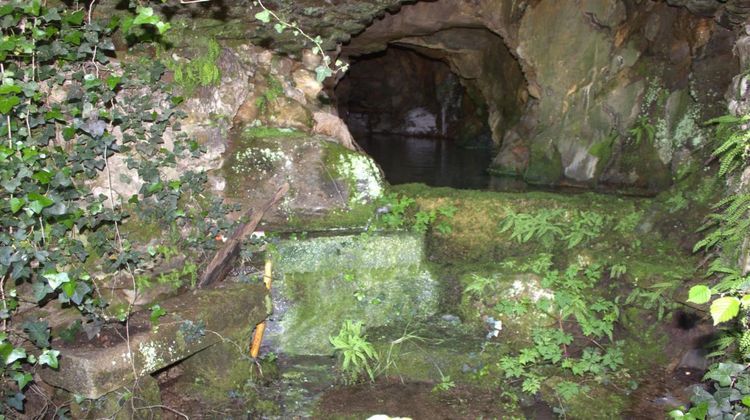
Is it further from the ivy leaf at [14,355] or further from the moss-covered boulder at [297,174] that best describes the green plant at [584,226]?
the ivy leaf at [14,355]

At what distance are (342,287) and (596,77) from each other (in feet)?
22.4

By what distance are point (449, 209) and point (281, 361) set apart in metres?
2.90

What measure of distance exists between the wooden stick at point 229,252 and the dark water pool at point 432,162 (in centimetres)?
360

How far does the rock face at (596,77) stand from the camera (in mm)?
8945

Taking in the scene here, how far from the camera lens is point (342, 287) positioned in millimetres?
6398

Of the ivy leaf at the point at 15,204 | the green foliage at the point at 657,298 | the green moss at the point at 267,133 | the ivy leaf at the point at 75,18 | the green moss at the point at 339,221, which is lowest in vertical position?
the green foliage at the point at 657,298

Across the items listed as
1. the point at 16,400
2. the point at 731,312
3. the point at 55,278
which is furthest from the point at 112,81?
the point at 731,312

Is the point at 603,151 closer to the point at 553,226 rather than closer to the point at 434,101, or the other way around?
the point at 553,226

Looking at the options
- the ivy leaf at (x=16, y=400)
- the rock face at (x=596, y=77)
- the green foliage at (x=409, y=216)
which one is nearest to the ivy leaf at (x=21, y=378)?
the ivy leaf at (x=16, y=400)

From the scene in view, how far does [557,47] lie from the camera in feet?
34.4

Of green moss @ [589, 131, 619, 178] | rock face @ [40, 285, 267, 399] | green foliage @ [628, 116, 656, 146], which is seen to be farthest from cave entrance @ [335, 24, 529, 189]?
rock face @ [40, 285, 267, 399]

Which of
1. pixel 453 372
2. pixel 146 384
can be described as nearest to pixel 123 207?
pixel 146 384

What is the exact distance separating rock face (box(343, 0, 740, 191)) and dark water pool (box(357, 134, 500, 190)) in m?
0.95

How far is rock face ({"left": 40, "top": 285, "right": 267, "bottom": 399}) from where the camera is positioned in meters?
4.21
